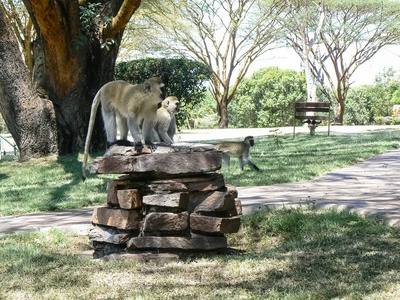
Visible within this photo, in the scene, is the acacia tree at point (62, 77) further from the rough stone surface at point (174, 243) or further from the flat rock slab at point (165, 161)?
the rough stone surface at point (174, 243)

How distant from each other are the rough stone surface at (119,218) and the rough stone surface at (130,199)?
0.07m

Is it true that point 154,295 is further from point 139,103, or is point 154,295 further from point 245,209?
point 245,209

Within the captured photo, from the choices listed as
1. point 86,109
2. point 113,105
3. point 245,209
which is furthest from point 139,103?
point 86,109

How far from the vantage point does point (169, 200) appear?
200 inches

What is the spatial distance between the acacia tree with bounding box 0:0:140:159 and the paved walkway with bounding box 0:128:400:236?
5095 millimetres

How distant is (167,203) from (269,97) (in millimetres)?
37762

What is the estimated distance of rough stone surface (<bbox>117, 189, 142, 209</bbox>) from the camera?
16.9 feet

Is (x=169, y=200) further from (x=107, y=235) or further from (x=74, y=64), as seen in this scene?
(x=74, y=64)

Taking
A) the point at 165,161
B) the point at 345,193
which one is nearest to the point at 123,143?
the point at 165,161

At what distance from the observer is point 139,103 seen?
5543 millimetres

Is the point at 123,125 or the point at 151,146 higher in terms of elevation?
the point at 123,125

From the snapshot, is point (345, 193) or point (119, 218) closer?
point (119, 218)

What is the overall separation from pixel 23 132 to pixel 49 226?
6.33m

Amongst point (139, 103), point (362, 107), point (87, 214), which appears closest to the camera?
point (139, 103)
